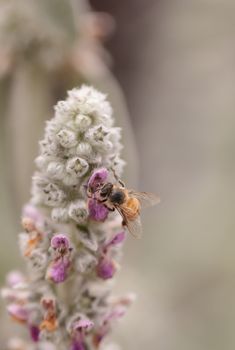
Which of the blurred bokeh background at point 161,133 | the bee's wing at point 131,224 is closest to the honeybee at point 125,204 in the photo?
the bee's wing at point 131,224

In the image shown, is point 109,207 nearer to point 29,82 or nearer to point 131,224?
point 131,224

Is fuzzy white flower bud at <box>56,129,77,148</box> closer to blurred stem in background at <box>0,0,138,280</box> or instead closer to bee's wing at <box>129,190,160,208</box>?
bee's wing at <box>129,190,160,208</box>

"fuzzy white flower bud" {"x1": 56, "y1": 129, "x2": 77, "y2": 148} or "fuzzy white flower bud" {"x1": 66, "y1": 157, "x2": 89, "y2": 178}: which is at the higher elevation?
"fuzzy white flower bud" {"x1": 56, "y1": 129, "x2": 77, "y2": 148}

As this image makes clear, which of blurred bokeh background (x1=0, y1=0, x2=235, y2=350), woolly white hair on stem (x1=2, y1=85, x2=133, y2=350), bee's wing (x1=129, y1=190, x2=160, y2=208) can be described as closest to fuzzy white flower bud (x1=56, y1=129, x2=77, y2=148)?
woolly white hair on stem (x1=2, y1=85, x2=133, y2=350)

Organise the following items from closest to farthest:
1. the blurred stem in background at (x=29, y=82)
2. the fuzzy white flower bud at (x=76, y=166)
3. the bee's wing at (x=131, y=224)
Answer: the fuzzy white flower bud at (x=76, y=166) < the bee's wing at (x=131, y=224) < the blurred stem in background at (x=29, y=82)

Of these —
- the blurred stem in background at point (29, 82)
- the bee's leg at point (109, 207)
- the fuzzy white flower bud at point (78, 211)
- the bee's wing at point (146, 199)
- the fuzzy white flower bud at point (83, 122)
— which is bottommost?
the fuzzy white flower bud at point (78, 211)

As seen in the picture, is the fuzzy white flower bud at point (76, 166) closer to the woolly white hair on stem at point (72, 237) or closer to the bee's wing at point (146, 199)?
the woolly white hair on stem at point (72, 237)

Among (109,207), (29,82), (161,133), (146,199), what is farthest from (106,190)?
(161,133)
